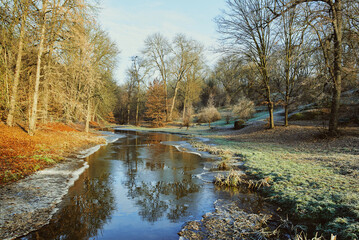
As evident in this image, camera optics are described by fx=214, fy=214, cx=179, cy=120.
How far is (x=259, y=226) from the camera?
4086 mm

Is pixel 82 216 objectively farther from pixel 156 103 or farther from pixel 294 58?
pixel 156 103

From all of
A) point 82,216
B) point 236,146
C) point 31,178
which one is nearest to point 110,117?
point 236,146

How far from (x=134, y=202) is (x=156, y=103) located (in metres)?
34.9

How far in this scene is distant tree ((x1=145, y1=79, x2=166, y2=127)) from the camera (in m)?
39.4

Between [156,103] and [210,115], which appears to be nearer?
[210,115]

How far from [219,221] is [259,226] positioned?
757 mm

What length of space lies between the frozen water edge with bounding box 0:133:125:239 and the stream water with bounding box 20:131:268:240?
24 cm

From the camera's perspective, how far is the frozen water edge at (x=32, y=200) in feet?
13.1

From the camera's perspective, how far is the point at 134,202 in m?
5.39

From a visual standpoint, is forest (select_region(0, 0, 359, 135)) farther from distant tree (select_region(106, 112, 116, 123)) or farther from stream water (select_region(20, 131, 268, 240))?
distant tree (select_region(106, 112, 116, 123))

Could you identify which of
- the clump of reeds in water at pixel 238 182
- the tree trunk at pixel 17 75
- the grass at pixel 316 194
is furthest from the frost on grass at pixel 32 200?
the tree trunk at pixel 17 75

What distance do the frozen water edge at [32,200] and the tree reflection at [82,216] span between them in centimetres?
25

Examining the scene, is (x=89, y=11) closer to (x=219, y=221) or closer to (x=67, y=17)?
(x=67, y=17)

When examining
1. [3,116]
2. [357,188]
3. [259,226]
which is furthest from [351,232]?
[3,116]
